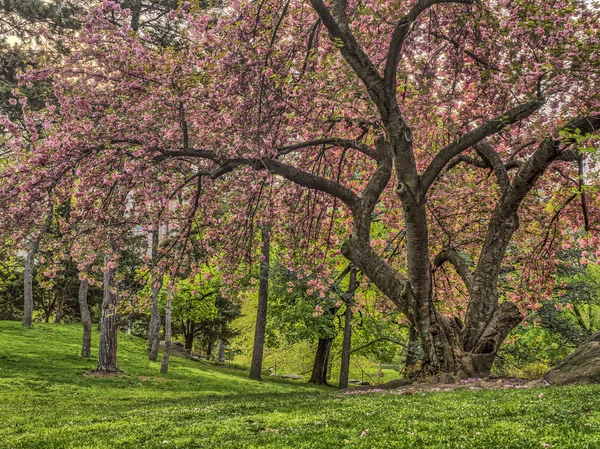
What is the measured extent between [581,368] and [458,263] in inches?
176

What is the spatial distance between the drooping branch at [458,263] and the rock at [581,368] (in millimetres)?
3244

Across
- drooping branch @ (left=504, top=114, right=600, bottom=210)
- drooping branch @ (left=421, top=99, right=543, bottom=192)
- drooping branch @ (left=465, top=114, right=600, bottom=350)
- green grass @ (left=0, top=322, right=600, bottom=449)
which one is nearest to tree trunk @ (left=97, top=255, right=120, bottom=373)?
green grass @ (left=0, top=322, right=600, bottom=449)

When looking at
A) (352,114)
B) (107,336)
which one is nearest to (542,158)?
(352,114)

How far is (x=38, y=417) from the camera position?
11773 millimetres

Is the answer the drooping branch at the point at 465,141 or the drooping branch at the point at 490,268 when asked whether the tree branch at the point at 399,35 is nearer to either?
the drooping branch at the point at 465,141

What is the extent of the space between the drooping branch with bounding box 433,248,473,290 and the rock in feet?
10.6

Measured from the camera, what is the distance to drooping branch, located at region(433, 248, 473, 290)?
1444 centimetres

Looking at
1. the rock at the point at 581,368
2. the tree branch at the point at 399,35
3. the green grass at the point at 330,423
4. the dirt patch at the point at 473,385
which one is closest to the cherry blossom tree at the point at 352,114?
the tree branch at the point at 399,35

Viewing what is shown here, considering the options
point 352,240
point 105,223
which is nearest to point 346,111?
point 352,240

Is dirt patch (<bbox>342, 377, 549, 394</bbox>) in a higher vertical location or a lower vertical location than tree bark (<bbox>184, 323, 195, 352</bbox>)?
higher

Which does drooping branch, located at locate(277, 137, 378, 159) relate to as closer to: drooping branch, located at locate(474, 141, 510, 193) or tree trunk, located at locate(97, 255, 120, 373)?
drooping branch, located at locate(474, 141, 510, 193)

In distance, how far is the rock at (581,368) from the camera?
11512 millimetres

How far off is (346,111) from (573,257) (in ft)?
70.5

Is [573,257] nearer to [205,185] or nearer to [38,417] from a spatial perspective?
[205,185]
